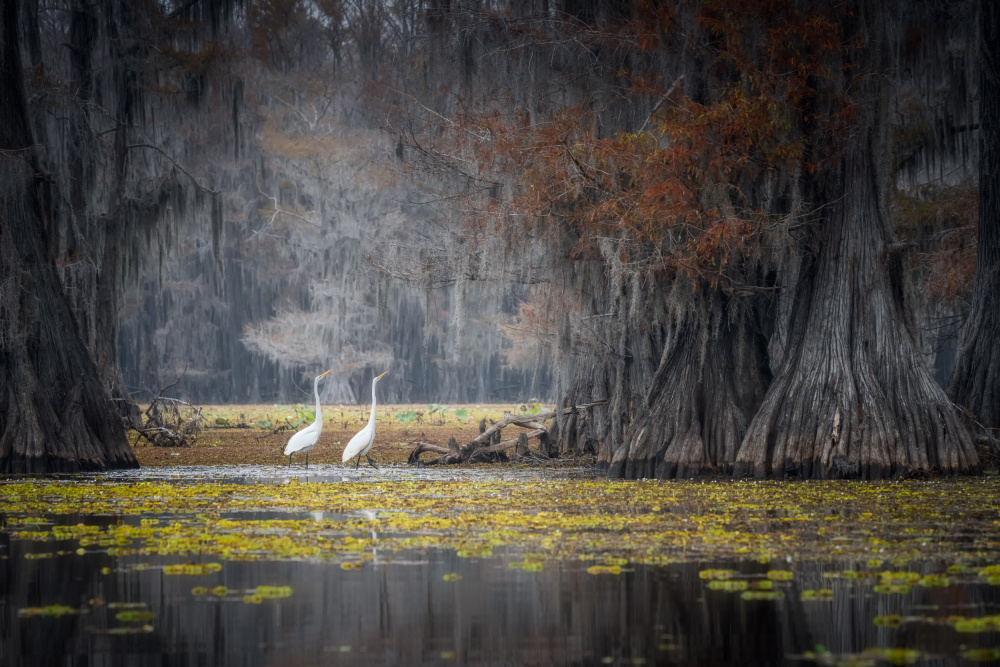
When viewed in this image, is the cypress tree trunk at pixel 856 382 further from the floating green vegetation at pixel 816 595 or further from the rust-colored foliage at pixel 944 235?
the floating green vegetation at pixel 816 595

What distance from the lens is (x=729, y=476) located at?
12.4 metres

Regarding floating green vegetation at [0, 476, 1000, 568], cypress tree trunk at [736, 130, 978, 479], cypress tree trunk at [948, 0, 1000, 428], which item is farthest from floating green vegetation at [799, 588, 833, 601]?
cypress tree trunk at [948, 0, 1000, 428]

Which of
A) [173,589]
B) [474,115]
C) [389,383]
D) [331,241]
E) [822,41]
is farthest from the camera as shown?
[389,383]

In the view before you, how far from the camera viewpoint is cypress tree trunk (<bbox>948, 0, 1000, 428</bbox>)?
46.7ft

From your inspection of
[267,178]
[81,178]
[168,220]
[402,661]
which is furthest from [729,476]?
[267,178]

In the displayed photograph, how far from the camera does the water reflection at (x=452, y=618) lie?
13.8ft

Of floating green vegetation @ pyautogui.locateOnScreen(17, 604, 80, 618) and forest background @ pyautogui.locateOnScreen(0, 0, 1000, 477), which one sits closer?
floating green vegetation @ pyautogui.locateOnScreen(17, 604, 80, 618)

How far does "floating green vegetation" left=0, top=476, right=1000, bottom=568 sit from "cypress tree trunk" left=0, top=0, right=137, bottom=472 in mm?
1832

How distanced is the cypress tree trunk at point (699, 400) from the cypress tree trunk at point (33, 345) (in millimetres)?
6154

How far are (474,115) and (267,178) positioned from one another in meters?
35.7

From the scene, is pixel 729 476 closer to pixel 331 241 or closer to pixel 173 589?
pixel 173 589

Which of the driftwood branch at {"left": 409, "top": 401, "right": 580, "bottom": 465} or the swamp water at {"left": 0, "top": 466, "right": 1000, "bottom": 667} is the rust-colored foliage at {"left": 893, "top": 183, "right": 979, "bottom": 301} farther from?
the swamp water at {"left": 0, "top": 466, "right": 1000, "bottom": 667}

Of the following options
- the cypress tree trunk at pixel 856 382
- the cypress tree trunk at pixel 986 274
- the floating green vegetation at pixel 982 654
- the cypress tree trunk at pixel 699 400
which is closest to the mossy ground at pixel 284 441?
the cypress tree trunk at pixel 699 400

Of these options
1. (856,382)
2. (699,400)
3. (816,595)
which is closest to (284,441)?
(699,400)
